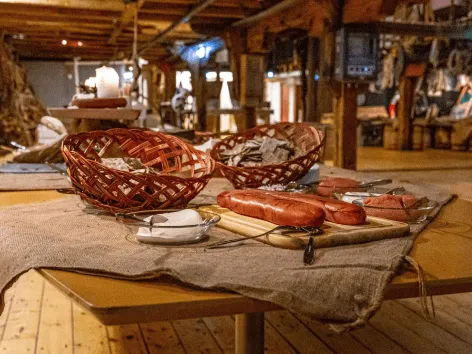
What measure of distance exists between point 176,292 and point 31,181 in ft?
6.35

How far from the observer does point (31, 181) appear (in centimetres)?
278

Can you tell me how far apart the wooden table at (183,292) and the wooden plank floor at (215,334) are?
56.0 inches

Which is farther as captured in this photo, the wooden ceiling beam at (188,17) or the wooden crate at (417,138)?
the wooden crate at (417,138)

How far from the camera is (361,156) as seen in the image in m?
10.6

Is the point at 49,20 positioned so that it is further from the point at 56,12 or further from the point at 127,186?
the point at 127,186

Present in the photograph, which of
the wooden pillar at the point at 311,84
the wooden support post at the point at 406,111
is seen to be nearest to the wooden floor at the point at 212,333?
the wooden support post at the point at 406,111

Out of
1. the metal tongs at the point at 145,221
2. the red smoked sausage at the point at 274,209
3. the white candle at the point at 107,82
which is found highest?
the white candle at the point at 107,82

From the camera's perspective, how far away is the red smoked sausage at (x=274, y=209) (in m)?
1.32

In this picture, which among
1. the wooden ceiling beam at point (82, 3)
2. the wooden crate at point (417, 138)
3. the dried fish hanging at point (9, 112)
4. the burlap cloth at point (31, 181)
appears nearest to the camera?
the burlap cloth at point (31, 181)

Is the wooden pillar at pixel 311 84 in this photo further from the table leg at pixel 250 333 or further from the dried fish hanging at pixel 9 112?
the table leg at pixel 250 333

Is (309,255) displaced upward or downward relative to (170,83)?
downward

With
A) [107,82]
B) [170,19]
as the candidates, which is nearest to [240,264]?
[107,82]

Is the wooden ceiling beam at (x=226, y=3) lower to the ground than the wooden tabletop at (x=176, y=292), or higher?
higher

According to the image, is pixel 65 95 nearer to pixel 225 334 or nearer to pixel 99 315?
pixel 225 334
